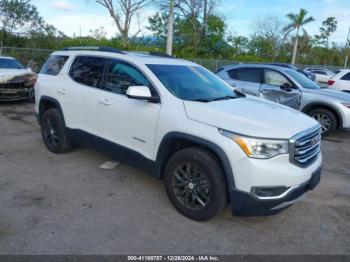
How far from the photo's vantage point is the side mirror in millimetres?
3617

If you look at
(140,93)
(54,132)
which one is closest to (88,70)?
(54,132)

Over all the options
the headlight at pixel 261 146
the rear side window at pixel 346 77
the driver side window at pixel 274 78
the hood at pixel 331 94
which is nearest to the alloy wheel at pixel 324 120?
the hood at pixel 331 94

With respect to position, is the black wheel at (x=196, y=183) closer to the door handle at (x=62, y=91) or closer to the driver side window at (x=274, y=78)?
the door handle at (x=62, y=91)

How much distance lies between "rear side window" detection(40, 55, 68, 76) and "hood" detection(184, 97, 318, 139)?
2.77 meters

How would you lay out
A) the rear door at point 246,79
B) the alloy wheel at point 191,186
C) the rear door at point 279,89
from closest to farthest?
the alloy wheel at point 191,186 < the rear door at point 279,89 < the rear door at point 246,79

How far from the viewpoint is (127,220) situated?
346 centimetres

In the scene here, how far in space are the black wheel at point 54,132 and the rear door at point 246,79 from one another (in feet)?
15.6

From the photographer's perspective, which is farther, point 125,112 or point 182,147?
point 125,112

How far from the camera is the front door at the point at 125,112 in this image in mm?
3781

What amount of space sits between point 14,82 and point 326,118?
8.65 meters

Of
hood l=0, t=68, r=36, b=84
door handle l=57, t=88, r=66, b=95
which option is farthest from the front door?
hood l=0, t=68, r=36, b=84

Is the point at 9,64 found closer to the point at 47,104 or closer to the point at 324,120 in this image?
the point at 47,104

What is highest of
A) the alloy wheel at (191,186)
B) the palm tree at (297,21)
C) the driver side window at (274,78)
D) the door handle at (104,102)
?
the palm tree at (297,21)

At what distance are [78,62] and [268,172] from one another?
11.4 ft
